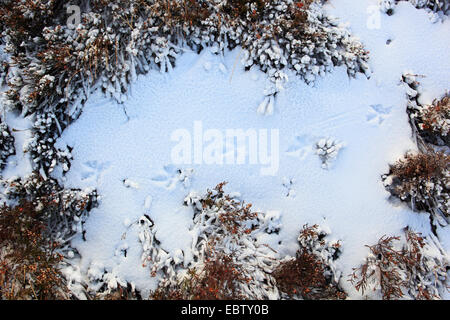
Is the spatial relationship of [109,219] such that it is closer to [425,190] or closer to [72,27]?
[72,27]

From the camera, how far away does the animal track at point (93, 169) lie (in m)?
5.30

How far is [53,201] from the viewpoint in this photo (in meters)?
5.02

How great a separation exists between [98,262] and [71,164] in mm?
1731

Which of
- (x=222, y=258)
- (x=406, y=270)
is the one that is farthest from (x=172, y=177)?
(x=406, y=270)

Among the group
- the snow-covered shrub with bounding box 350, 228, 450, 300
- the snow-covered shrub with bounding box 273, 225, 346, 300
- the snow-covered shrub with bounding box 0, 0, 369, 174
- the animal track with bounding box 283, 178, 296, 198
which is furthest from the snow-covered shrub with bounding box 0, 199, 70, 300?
the snow-covered shrub with bounding box 350, 228, 450, 300

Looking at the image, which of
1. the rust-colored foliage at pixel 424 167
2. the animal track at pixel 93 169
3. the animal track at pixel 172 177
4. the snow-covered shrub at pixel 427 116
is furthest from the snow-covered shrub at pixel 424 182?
the animal track at pixel 93 169

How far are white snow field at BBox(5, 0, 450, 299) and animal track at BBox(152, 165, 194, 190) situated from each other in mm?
17

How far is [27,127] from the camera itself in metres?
5.33

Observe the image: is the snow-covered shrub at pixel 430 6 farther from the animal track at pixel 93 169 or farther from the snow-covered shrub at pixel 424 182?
the animal track at pixel 93 169

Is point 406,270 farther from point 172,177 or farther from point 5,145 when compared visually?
point 5,145

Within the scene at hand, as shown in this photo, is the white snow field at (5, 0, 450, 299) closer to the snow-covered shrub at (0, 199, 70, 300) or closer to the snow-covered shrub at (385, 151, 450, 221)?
the snow-covered shrub at (385, 151, 450, 221)

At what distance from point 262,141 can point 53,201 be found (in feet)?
11.9
